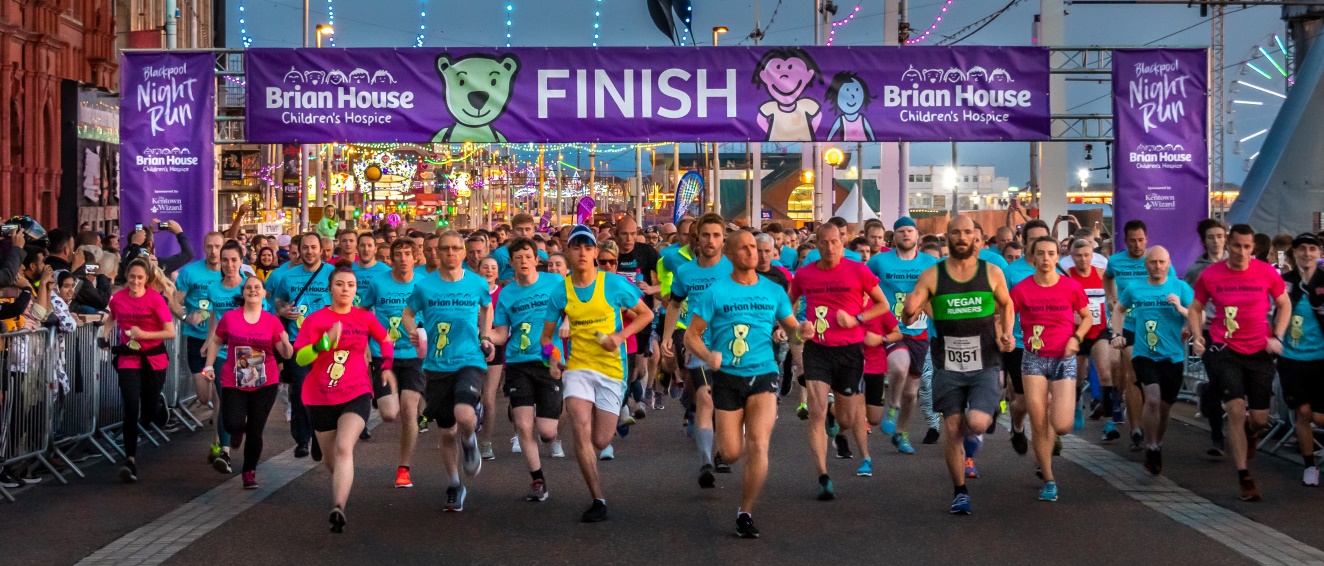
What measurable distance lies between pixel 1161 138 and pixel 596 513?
1172 centimetres

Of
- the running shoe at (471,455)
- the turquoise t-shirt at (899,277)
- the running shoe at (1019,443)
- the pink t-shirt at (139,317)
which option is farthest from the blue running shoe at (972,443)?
the pink t-shirt at (139,317)

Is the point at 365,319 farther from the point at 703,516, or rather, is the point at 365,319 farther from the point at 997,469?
the point at 997,469

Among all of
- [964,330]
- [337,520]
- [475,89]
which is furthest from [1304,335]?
[475,89]

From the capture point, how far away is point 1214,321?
10430 millimetres

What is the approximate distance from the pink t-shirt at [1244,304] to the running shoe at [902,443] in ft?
8.72

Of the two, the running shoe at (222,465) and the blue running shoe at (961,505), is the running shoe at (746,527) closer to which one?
the blue running shoe at (961,505)

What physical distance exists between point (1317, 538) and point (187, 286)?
28.7 ft

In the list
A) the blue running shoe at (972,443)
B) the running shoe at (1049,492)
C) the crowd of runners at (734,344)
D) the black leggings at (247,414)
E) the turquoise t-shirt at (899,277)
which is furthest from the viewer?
the turquoise t-shirt at (899,277)

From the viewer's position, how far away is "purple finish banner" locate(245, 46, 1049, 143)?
58.6ft

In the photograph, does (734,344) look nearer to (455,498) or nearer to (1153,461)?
(455,498)

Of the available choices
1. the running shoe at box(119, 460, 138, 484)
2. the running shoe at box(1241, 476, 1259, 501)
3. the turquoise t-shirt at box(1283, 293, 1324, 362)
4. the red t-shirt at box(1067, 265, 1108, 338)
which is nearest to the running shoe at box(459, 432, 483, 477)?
Answer: the running shoe at box(119, 460, 138, 484)

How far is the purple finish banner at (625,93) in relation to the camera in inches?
703

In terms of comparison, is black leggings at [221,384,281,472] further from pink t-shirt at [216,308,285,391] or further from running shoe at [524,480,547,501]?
running shoe at [524,480,547,501]

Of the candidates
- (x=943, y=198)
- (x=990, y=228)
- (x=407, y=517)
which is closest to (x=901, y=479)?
(x=407, y=517)
